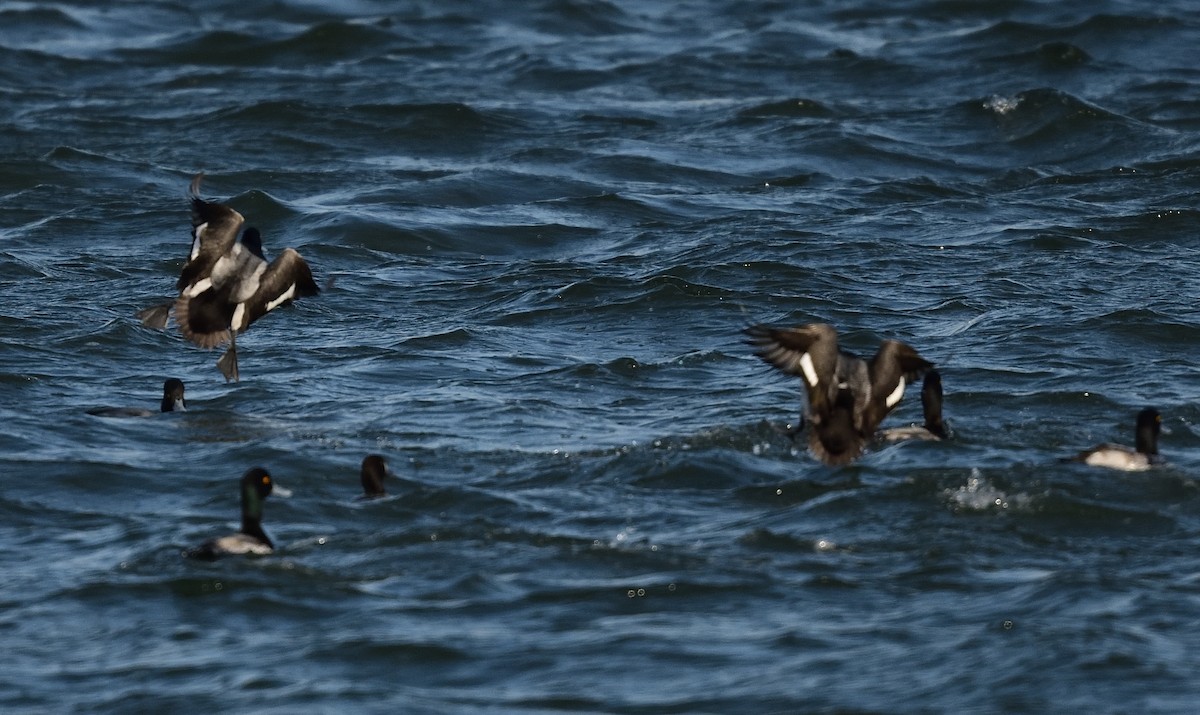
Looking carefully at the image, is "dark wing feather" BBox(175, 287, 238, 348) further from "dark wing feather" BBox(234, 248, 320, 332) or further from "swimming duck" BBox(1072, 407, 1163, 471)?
"swimming duck" BBox(1072, 407, 1163, 471)

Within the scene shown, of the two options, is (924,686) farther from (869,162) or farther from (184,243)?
(869,162)

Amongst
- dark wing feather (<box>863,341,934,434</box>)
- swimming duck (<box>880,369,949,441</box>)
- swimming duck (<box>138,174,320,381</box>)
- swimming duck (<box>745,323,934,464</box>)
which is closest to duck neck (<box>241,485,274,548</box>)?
swimming duck (<box>745,323,934,464</box>)

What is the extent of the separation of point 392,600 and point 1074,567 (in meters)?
2.98

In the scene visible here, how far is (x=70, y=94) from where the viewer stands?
24.0m

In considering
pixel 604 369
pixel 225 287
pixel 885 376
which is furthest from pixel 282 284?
pixel 885 376

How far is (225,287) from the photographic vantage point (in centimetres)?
1288

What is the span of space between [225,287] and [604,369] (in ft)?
8.05

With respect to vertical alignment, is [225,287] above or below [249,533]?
above

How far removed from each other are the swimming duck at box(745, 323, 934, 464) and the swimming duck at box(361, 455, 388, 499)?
6.44ft

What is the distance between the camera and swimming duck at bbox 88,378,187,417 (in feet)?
39.4

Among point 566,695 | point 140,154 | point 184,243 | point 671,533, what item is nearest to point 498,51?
point 140,154

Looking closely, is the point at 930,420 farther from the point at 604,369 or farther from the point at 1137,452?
the point at 604,369

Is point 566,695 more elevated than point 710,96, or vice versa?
point 710,96

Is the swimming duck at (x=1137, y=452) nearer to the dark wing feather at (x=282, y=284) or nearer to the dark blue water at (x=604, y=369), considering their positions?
the dark blue water at (x=604, y=369)
